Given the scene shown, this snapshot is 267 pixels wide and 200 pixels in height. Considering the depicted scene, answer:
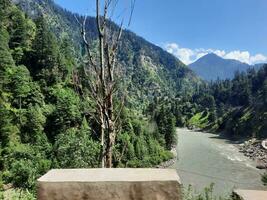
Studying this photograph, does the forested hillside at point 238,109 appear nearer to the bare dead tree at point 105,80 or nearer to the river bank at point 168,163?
the river bank at point 168,163

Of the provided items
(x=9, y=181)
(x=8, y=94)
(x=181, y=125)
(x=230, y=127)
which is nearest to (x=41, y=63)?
(x=8, y=94)

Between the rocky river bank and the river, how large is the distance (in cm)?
171

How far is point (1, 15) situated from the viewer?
275 feet

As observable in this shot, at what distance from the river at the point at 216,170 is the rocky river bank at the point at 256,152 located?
1.71 m

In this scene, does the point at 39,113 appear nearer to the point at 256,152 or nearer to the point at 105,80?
the point at 256,152

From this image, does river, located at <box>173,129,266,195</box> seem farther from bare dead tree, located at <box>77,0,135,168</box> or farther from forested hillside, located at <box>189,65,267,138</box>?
forested hillside, located at <box>189,65,267,138</box>

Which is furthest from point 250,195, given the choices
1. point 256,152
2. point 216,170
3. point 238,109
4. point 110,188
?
point 238,109

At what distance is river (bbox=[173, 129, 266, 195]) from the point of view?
4859 cm

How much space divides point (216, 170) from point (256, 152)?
29456mm

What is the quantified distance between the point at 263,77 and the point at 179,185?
172211 millimetres

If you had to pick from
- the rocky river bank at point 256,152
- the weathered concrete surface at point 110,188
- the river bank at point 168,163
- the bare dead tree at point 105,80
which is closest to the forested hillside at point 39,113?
the river bank at point 168,163

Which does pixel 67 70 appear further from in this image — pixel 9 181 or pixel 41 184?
pixel 41 184

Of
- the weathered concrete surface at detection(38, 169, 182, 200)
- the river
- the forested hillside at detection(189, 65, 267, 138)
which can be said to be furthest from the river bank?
the weathered concrete surface at detection(38, 169, 182, 200)

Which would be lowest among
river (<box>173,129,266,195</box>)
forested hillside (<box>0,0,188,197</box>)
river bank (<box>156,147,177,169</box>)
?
river bank (<box>156,147,177,169</box>)
